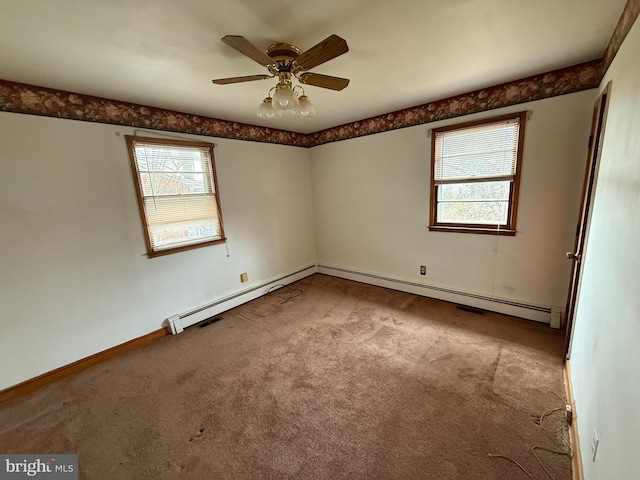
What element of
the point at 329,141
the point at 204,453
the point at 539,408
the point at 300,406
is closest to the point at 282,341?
the point at 300,406

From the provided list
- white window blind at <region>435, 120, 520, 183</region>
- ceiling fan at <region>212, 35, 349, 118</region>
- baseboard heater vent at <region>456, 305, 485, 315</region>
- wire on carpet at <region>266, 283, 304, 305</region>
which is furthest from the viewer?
wire on carpet at <region>266, 283, 304, 305</region>

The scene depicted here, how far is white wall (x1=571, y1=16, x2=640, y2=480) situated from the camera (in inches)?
33.2

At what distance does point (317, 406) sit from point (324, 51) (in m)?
2.21

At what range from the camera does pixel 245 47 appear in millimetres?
1341

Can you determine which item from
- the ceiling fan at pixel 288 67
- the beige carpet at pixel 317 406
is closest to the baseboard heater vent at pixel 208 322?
the beige carpet at pixel 317 406

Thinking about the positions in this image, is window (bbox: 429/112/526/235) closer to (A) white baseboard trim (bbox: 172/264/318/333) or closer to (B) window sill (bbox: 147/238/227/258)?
(A) white baseboard trim (bbox: 172/264/318/333)

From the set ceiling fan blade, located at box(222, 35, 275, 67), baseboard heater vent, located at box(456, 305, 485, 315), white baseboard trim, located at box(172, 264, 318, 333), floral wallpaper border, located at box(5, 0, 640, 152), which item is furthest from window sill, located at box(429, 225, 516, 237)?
ceiling fan blade, located at box(222, 35, 275, 67)

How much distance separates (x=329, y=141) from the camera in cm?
395

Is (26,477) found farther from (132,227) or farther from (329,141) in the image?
(329,141)

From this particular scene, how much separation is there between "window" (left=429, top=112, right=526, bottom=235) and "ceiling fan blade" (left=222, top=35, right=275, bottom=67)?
221cm

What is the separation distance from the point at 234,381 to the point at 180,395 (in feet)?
1.29

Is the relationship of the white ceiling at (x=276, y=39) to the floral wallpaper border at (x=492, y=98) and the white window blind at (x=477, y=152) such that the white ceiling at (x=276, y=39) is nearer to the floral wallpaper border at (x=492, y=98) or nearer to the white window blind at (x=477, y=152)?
the floral wallpaper border at (x=492, y=98)

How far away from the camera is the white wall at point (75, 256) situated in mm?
1968

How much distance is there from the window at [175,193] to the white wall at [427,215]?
182cm
